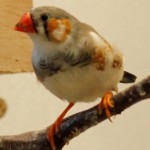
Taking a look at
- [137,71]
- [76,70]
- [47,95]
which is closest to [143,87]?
[76,70]

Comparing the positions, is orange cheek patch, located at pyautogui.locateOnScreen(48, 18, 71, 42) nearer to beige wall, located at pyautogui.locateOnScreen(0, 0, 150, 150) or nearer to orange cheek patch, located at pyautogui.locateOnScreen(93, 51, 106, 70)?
orange cheek patch, located at pyautogui.locateOnScreen(93, 51, 106, 70)

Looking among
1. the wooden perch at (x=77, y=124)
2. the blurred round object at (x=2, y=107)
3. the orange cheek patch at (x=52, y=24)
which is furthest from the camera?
the blurred round object at (x=2, y=107)

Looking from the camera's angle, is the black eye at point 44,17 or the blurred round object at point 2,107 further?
the blurred round object at point 2,107

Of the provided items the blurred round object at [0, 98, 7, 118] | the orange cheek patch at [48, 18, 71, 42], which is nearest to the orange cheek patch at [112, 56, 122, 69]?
the orange cheek patch at [48, 18, 71, 42]

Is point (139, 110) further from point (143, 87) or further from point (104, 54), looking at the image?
point (143, 87)

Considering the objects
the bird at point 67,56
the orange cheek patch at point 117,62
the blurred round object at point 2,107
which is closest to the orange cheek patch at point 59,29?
the bird at point 67,56

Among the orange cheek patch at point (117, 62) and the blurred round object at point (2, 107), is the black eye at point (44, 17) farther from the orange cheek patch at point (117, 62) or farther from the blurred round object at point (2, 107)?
the blurred round object at point (2, 107)

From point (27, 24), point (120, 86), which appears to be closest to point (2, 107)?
point (120, 86)
